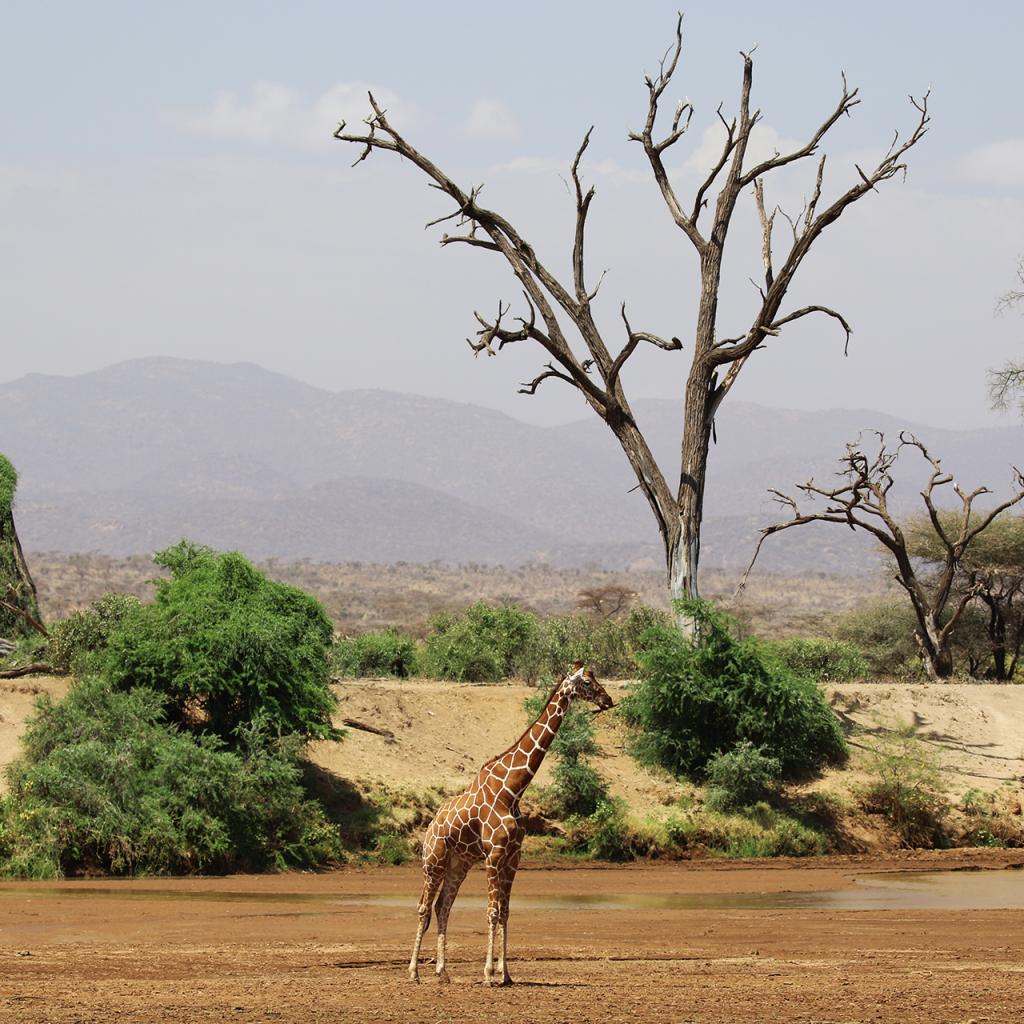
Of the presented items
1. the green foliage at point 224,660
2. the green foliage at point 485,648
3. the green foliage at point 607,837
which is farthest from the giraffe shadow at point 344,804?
the green foliage at point 485,648

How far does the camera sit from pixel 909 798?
2767 cm

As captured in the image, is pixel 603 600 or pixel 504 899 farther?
pixel 603 600

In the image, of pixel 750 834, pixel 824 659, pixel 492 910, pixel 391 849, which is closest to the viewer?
pixel 492 910

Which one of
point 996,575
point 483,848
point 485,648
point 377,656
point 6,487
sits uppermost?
point 6,487

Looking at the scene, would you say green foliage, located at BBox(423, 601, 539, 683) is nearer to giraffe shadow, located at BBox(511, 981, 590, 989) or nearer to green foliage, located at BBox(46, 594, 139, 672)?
green foliage, located at BBox(46, 594, 139, 672)

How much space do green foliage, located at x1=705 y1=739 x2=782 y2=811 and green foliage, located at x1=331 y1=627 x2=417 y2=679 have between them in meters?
10.5

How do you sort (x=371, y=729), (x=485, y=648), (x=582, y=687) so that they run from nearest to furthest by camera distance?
1. (x=582, y=687)
2. (x=371, y=729)
3. (x=485, y=648)

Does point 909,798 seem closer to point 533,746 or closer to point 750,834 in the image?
point 750,834

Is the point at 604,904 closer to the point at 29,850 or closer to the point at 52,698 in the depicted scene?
the point at 29,850

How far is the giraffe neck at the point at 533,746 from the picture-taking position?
1334cm

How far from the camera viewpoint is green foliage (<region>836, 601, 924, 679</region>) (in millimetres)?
45438

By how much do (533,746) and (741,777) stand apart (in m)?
14.0

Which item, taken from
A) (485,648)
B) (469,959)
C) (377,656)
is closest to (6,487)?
(377,656)

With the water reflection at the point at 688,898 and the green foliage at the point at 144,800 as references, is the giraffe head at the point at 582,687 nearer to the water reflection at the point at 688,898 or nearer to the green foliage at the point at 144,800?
the water reflection at the point at 688,898
